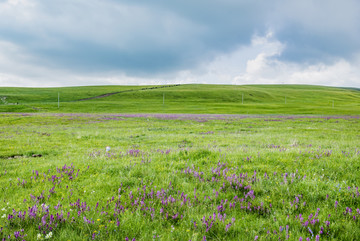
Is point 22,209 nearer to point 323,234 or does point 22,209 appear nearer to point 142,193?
point 142,193

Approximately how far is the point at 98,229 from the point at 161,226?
1.03 metres

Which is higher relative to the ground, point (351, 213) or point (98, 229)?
point (351, 213)

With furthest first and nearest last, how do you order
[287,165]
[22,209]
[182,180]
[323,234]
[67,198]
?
[287,165] → [182,180] → [67,198] → [22,209] → [323,234]

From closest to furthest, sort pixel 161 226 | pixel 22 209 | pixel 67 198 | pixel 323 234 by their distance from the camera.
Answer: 1. pixel 323 234
2. pixel 161 226
3. pixel 22 209
4. pixel 67 198

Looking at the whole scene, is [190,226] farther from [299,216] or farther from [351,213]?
[351,213]

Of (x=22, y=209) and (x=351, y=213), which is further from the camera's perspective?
(x=22, y=209)

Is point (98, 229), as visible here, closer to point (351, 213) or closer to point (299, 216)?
point (299, 216)

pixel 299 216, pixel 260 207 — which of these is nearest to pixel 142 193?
pixel 260 207

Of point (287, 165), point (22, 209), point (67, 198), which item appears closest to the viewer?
point (22, 209)

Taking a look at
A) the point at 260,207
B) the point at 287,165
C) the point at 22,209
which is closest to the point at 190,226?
the point at 260,207

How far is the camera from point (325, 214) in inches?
140

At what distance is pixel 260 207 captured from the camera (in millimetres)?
3918

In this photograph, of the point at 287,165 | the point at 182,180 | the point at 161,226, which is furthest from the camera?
the point at 287,165

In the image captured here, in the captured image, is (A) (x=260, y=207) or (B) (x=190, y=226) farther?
(A) (x=260, y=207)
